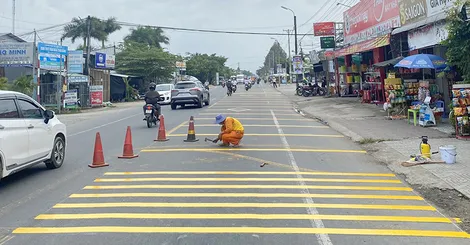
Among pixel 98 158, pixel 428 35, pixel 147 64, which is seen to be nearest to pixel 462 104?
pixel 428 35

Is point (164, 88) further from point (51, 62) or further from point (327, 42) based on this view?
point (327, 42)

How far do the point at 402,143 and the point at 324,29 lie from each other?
22339mm

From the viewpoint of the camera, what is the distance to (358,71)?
29.5 metres

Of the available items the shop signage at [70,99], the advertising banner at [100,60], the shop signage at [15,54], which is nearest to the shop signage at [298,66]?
the advertising banner at [100,60]

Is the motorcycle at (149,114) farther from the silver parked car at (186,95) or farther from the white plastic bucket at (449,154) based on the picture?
the white plastic bucket at (449,154)

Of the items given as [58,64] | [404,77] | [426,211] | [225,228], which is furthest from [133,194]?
[58,64]

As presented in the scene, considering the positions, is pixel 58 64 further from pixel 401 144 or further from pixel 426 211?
pixel 426 211

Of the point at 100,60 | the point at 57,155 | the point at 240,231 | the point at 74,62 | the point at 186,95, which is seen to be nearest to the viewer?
the point at 240,231

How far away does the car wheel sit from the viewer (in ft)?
30.3

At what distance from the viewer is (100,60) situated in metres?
36.8

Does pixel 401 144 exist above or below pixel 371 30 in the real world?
below

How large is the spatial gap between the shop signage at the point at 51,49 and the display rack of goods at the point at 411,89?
2105 centimetres

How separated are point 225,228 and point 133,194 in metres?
2.21

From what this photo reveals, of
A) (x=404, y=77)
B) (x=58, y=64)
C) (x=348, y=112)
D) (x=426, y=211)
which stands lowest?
(x=426, y=211)
